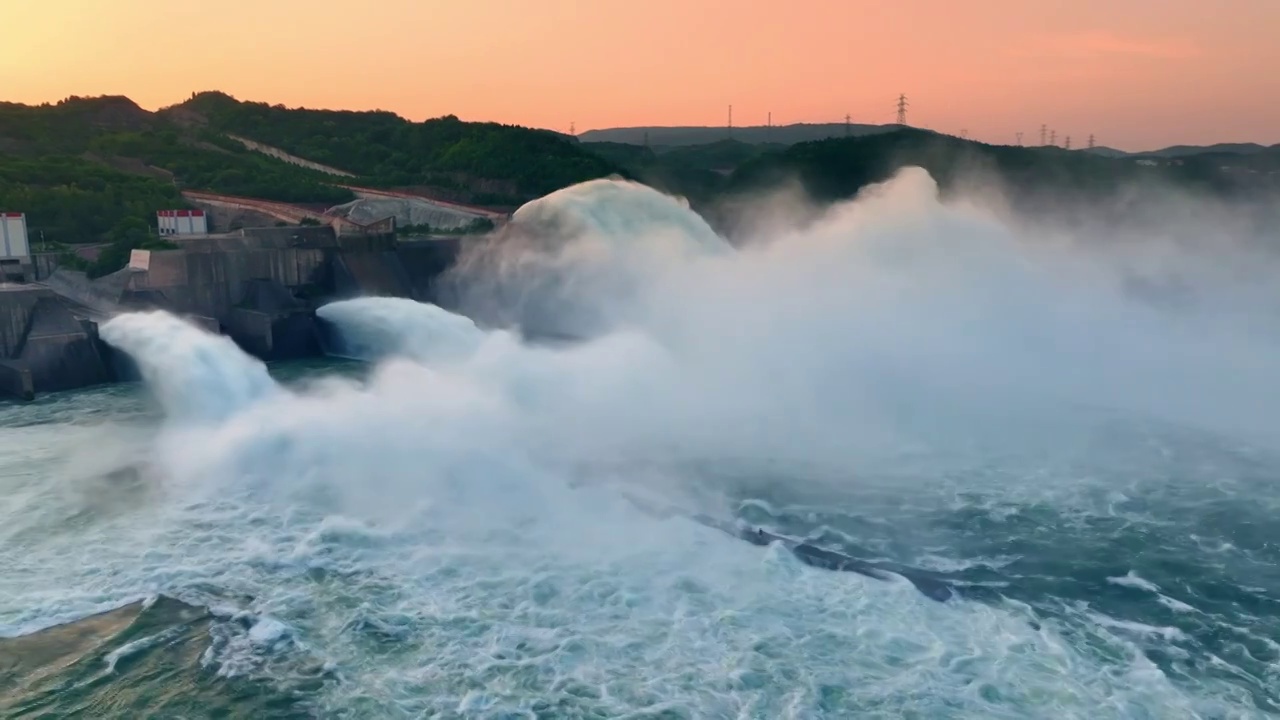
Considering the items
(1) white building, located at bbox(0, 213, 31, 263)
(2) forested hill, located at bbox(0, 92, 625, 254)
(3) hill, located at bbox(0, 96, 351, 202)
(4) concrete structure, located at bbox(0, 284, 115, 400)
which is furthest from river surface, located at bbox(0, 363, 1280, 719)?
(3) hill, located at bbox(0, 96, 351, 202)

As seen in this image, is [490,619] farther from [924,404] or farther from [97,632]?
[924,404]

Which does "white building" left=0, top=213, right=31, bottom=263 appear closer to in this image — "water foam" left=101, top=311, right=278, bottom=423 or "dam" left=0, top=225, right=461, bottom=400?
"dam" left=0, top=225, right=461, bottom=400

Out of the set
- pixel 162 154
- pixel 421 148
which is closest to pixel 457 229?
pixel 162 154

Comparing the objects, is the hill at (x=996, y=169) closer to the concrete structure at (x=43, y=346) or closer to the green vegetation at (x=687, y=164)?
the green vegetation at (x=687, y=164)

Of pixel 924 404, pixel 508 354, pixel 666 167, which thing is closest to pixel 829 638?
pixel 924 404

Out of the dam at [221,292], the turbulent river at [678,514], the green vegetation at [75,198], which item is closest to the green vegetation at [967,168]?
the turbulent river at [678,514]

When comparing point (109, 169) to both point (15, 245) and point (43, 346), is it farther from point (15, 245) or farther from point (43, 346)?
point (43, 346)
